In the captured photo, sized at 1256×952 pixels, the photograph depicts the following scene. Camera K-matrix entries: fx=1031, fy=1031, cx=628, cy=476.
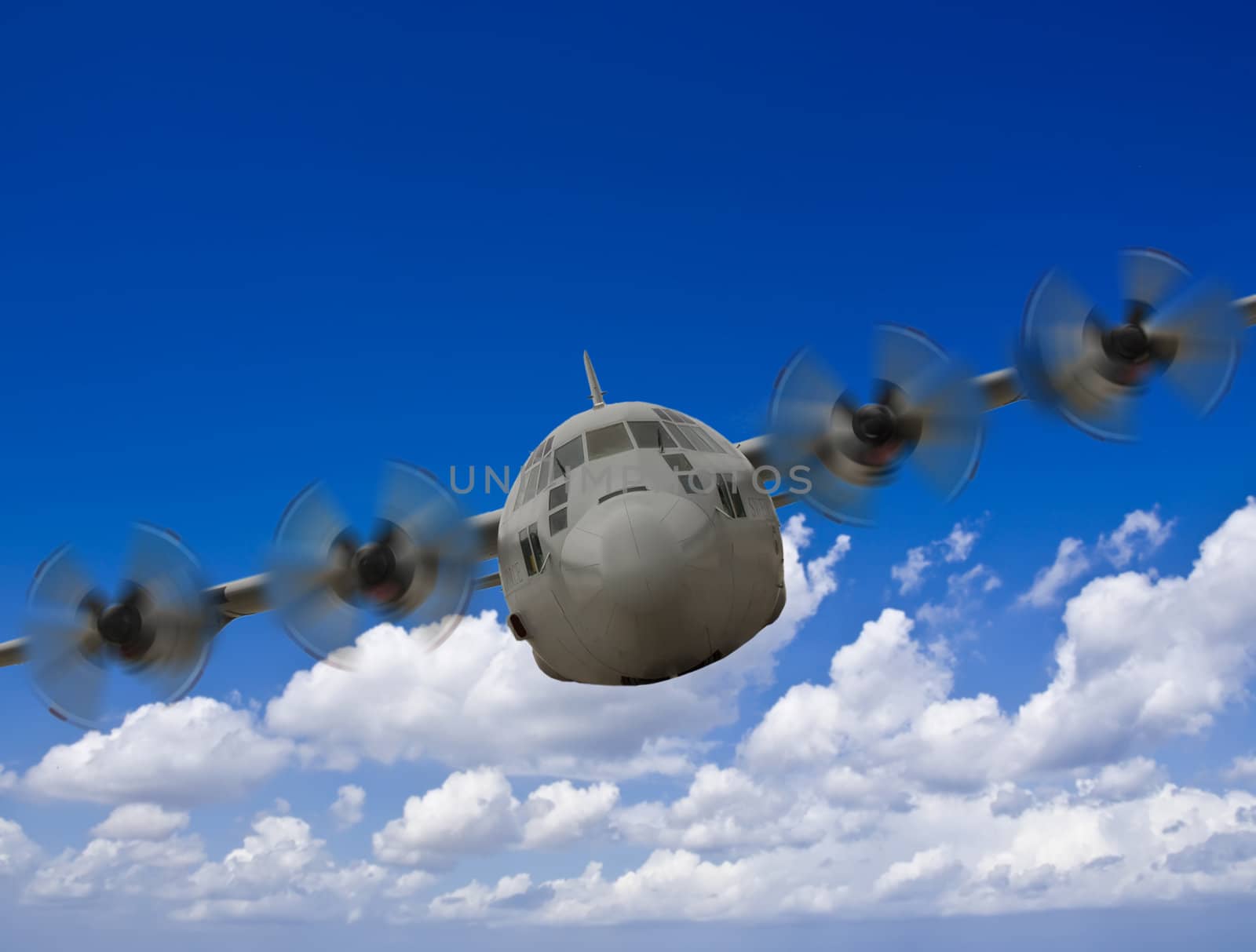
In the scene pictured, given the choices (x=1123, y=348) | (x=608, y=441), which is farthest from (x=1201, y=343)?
(x=608, y=441)

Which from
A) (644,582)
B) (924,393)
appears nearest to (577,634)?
(644,582)

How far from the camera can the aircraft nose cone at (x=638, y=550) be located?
11.7 m

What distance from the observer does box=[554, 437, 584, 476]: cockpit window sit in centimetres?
1360

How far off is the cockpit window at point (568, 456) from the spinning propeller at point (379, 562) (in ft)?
10.3

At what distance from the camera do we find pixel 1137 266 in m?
17.4

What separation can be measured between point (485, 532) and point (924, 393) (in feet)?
24.3

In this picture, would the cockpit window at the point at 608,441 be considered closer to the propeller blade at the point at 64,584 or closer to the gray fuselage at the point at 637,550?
the gray fuselage at the point at 637,550

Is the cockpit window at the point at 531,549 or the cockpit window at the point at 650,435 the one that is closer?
the cockpit window at the point at 531,549

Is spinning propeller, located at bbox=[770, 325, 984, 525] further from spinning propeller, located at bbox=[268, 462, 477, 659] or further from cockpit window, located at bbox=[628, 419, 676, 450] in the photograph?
spinning propeller, located at bbox=[268, 462, 477, 659]

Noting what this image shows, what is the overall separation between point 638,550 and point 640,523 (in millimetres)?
355

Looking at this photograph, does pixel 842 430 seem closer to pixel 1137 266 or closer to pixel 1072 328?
Answer: pixel 1072 328

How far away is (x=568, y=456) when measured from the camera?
1382 centimetres

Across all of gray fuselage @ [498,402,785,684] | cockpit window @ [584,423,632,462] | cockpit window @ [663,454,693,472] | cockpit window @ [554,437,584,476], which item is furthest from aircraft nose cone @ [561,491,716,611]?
cockpit window @ [554,437,584,476]

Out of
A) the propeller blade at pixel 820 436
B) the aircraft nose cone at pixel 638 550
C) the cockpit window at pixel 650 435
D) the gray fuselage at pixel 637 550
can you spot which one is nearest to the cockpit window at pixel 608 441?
the gray fuselage at pixel 637 550
